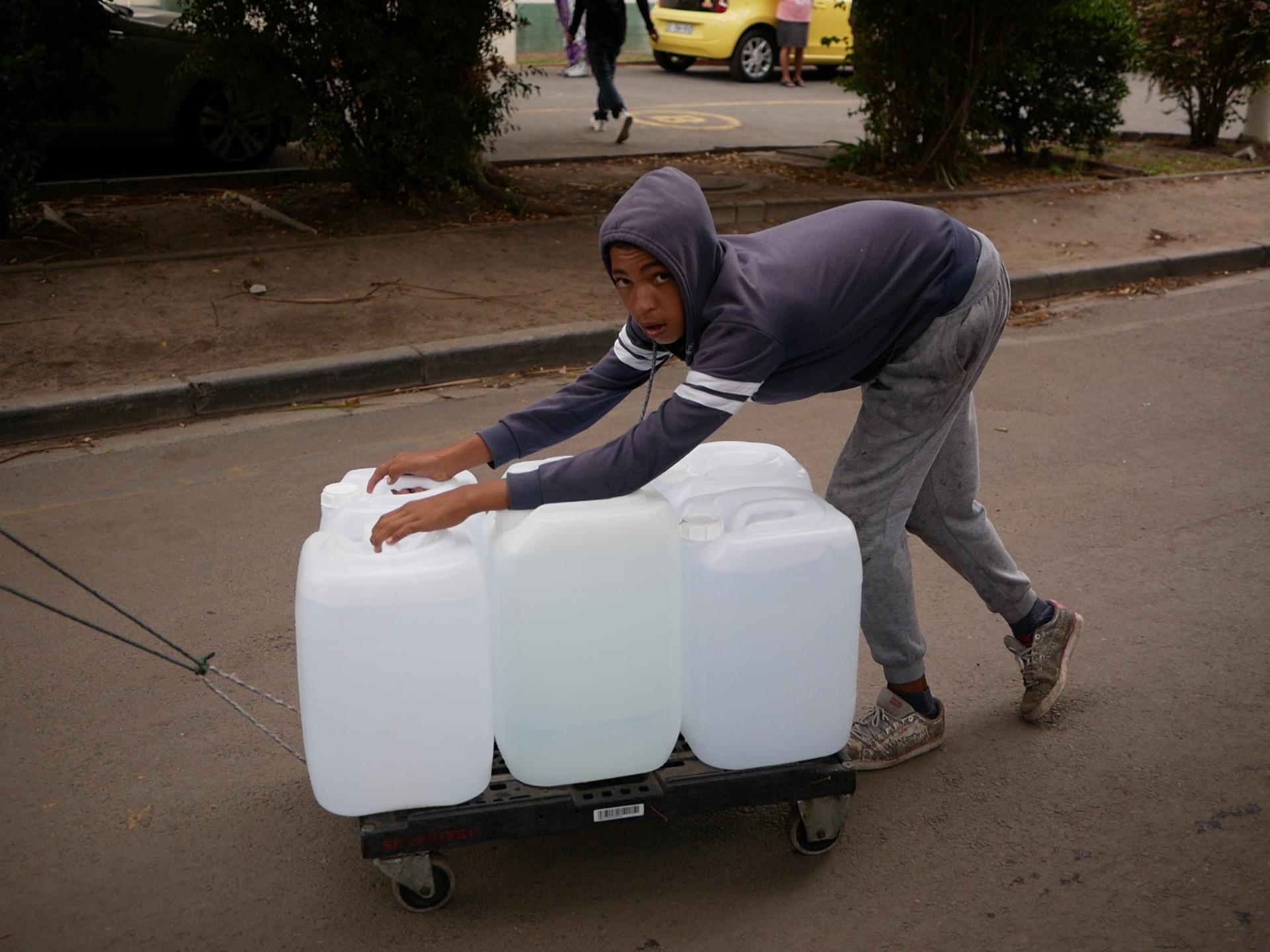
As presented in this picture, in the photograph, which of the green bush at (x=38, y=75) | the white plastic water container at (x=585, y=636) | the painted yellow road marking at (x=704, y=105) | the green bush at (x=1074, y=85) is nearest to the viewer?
the white plastic water container at (x=585, y=636)

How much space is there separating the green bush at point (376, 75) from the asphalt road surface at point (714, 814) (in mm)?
3182

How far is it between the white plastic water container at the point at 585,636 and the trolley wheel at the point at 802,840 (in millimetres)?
373

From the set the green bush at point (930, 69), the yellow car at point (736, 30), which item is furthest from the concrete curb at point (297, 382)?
the yellow car at point (736, 30)

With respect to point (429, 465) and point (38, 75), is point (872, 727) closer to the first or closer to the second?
point (429, 465)

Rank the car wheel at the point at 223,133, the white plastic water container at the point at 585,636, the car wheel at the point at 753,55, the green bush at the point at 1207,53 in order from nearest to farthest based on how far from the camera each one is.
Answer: the white plastic water container at the point at 585,636 → the car wheel at the point at 223,133 → the green bush at the point at 1207,53 → the car wheel at the point at 753,55

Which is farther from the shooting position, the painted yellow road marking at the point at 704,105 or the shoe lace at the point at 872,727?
the painted yellow road marking at the point at 704,105

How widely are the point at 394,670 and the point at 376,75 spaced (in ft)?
19.0

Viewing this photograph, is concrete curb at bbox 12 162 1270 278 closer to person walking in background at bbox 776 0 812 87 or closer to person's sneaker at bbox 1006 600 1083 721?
person's sneaker at bbox 1006 600 1083 721

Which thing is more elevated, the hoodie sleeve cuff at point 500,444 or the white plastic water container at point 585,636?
the hoodie sleeve cuff at point 500,444

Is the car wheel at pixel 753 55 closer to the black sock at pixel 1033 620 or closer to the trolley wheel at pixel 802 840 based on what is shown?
the black sock at pixel 1033 620

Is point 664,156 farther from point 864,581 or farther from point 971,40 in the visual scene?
point 864,581

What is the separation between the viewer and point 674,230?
220 cm

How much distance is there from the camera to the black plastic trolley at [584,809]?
2.37 metres

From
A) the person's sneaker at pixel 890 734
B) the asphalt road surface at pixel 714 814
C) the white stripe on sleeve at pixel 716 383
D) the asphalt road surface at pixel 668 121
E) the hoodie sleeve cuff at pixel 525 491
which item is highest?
the white stripe on sleeve at pixel 716 383
